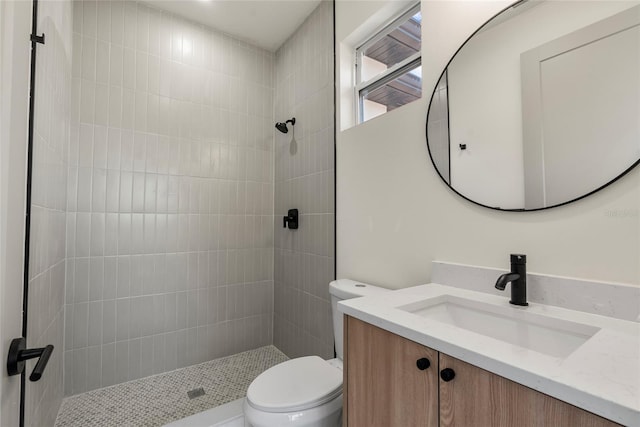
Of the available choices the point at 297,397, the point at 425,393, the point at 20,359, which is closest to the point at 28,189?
the point at 20,359

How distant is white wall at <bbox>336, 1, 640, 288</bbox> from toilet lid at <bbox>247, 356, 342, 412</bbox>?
503 millimetres

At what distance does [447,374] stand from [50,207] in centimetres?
164

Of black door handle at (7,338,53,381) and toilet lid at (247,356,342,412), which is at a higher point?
black door handle at (7,338,53,381)

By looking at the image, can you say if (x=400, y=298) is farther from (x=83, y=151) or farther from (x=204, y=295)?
(x=83, y=151)

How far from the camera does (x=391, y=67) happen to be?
158 cm

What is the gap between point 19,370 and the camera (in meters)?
0.63

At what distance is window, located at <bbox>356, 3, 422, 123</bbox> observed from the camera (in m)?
1.46

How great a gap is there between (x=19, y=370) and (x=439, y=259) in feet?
4.23

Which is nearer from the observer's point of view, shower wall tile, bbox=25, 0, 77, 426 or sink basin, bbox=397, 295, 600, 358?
sink basin, bbox=397, 295, 600, 358

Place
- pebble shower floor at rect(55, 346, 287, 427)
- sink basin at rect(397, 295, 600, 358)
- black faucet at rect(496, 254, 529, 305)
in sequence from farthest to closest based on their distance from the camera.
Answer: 1. pebble shower floor at rect(55, 346, 287, 427)
2. black faucet at rect(496, 254, 529, 305)
3. sink basin at rect(397, 295, 600, 358)

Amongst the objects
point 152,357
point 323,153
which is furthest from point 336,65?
point 152,357

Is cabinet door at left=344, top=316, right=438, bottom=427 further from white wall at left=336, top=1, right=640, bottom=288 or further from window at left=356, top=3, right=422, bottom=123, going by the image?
window at left=356, top=3, right=422, bottom=123

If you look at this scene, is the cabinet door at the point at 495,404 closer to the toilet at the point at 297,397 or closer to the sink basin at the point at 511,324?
the sink basin at the point at 511,324

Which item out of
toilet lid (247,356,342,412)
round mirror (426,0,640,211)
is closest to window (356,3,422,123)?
round mirror (426,0,640,211)
